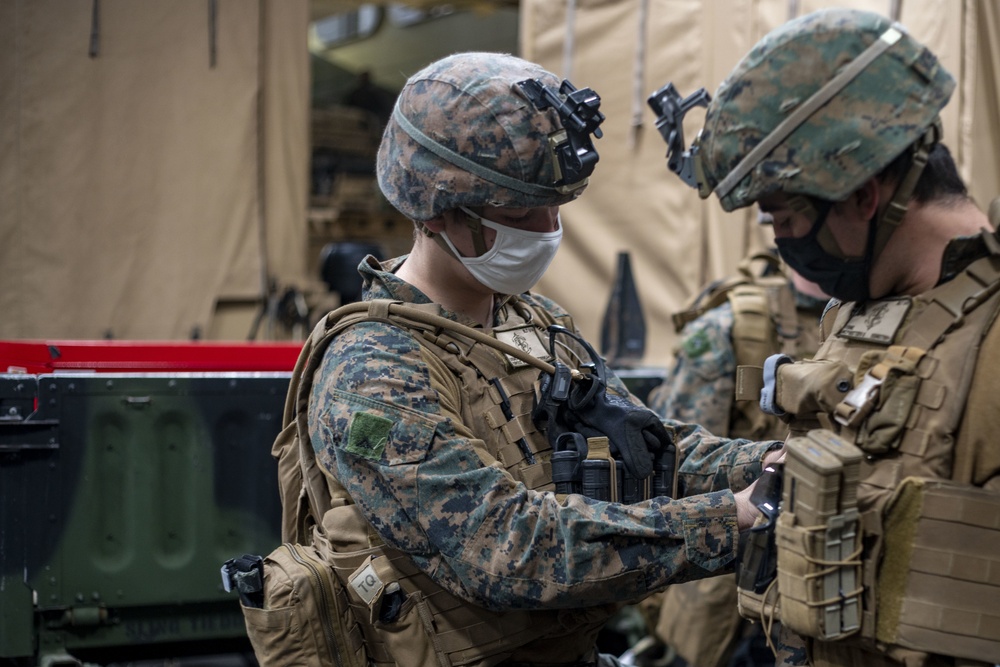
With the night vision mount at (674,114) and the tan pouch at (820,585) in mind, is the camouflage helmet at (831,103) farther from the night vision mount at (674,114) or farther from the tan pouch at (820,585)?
the night vision mount at (674,114)

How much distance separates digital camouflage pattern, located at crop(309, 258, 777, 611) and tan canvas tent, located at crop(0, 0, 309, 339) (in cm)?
393

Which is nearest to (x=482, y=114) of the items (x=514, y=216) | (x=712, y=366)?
(x=514, y=216)

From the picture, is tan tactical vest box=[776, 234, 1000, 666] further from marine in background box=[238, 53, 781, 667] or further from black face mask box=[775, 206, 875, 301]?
marine in background box=[238, 53, 781, 667]

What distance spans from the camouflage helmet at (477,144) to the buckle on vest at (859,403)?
75 centimetres

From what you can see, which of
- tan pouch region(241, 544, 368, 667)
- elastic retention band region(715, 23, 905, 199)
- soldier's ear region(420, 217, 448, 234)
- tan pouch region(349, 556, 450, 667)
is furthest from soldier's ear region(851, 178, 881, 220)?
tan pouch region(241, 544, 368, 667)

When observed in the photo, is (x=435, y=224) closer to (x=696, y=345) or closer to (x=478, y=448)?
(x=478, y=448)

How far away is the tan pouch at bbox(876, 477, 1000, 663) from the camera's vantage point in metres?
1.73

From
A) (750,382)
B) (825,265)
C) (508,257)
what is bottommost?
(750,382)

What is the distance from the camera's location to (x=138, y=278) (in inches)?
230

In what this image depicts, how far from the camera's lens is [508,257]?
2.37 meters

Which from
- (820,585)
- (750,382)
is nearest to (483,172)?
(750,382)

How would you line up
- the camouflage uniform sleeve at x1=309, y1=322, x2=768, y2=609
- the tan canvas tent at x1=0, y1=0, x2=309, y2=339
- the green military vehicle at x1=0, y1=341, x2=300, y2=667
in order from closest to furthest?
the camouflage uniform sleeve at x1=309, y1=322, x2=768, y2=609 → the green military vehicle at x1=0, y1=341, x2=300, y2=667 → the tan canvas tent at x1=0, y1=0, x2=309, y2=339

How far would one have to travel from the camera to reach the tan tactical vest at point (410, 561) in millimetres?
2229

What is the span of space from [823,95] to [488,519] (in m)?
0.96
